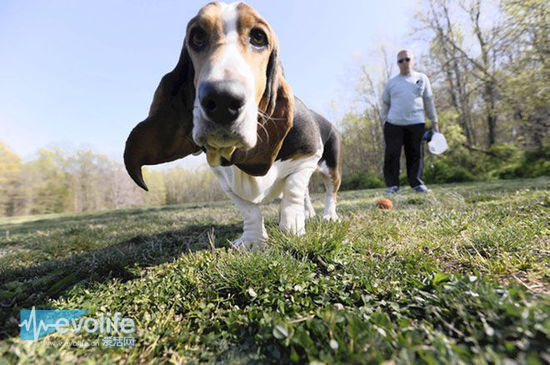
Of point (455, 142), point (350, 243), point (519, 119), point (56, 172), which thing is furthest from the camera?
point (56, 172)

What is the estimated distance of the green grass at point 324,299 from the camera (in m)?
0.79

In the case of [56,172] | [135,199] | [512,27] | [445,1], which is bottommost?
[135,199]

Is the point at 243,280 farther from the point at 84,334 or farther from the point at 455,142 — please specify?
the point at 455,142

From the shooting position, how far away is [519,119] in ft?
31.7

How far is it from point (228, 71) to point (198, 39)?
49cm

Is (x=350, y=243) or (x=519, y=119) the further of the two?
(x=519, y=119)

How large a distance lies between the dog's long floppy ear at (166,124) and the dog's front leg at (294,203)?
95cm

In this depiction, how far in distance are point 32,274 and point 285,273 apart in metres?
1.96

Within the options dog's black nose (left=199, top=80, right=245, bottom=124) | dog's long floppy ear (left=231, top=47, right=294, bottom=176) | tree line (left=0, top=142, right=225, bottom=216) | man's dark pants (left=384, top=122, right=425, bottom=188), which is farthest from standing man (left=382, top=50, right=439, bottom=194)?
tree line (left=0, top=142, right=225, bottom=216)

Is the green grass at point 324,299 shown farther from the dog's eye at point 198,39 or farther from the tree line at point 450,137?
the tree line at point 450,137

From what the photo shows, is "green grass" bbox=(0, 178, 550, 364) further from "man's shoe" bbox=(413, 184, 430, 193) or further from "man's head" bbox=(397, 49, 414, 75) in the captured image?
"man's head" bbox=(397, 49, 414, 75)

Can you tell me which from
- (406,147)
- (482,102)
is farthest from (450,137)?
(406,147)

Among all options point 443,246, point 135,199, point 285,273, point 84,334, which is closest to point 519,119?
point 443,246

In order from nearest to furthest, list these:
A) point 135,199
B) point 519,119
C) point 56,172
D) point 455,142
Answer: point 519,119 < point 455,142 < point 56,172 < point 135,199
